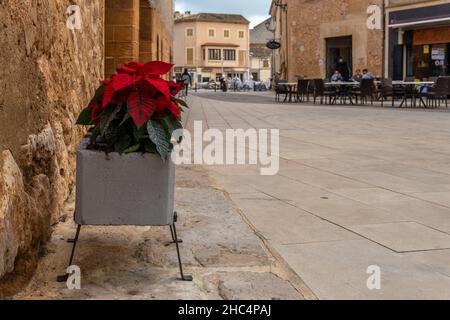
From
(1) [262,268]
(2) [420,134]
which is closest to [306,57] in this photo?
(2) [420,134]

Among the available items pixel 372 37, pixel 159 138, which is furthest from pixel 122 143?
pixel 372 37

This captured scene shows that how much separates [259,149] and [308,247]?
4554 millimetres

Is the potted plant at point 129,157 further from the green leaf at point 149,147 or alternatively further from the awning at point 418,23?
the awning at point 418,23

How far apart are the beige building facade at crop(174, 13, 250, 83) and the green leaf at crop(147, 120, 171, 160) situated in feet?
235

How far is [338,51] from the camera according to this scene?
28.3 m

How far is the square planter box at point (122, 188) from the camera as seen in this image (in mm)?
2551

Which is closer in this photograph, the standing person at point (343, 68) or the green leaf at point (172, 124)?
the green leaf at point (172, 124)

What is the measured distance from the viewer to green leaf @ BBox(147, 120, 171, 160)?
8.13 feet

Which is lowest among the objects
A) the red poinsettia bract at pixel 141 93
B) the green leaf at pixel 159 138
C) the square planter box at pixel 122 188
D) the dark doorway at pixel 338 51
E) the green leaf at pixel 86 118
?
the square planter box at pixel 122 188

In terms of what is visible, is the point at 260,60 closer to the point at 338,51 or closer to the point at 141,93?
the point at 338,51

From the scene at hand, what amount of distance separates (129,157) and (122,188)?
0.48 ft

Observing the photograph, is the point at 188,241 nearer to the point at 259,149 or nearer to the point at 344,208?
the point at 344,208

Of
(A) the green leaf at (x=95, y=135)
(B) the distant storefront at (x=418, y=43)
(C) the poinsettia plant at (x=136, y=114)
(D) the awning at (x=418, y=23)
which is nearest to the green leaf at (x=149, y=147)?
(C) the poinsettia plant at (x=136, y=114)

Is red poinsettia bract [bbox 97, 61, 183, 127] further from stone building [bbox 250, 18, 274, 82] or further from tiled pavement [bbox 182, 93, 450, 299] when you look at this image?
stone building [bbox 250, 18, 274, 82]
